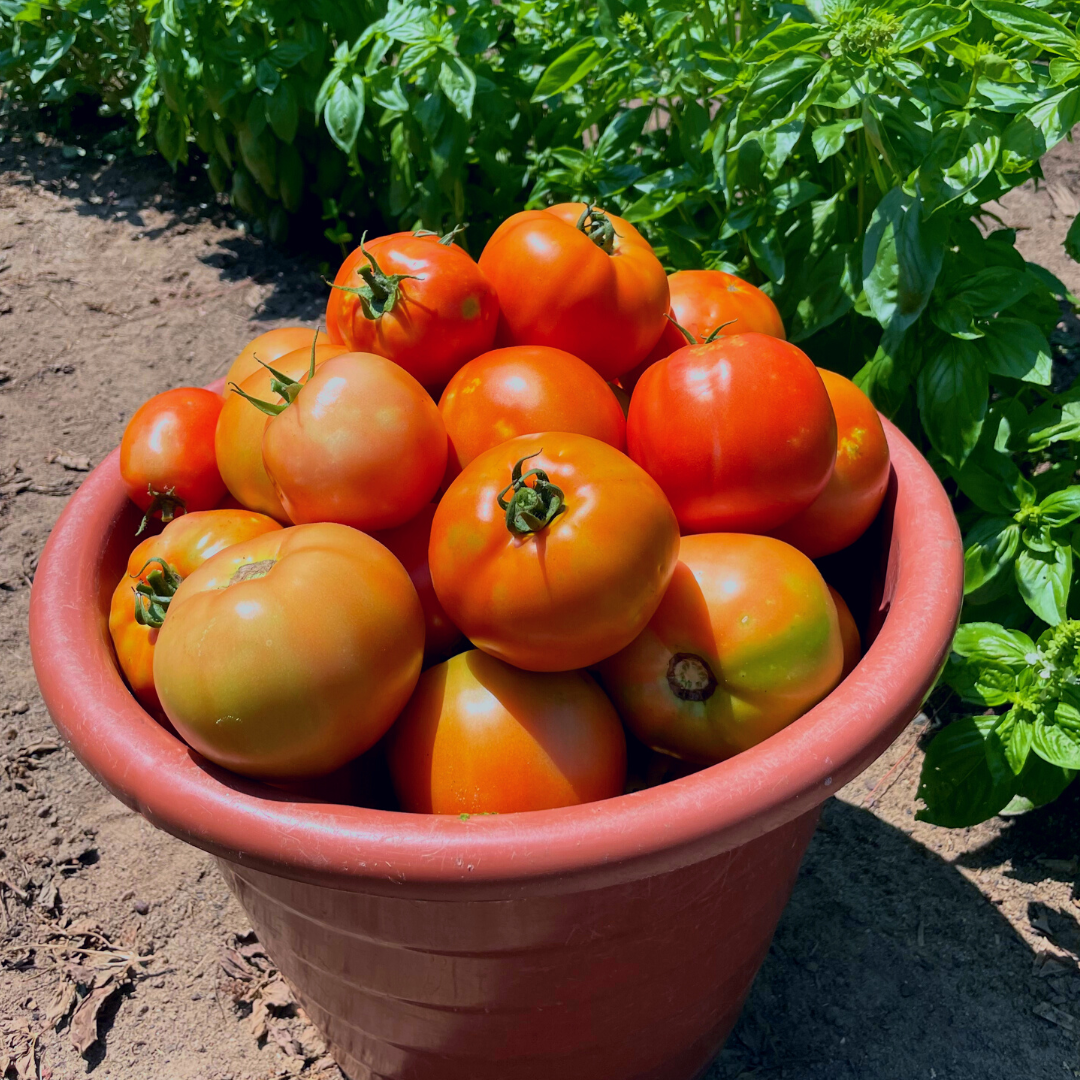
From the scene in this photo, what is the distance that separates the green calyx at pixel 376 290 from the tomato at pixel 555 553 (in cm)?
33

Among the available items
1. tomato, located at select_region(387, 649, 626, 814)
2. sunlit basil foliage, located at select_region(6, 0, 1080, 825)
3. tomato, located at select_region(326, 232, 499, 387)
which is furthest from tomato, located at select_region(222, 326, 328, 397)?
sunlit basil foliage, located at select_region(6, 0, 1080, 825)

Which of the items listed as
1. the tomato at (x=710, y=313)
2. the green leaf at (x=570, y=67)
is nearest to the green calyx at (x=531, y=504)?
the tomato at (x=710, y=313)

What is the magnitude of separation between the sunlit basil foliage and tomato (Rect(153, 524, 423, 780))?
123 cm

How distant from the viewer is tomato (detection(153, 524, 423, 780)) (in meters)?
1.11

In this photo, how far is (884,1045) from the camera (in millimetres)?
1905

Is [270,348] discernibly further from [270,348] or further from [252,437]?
[252,437]

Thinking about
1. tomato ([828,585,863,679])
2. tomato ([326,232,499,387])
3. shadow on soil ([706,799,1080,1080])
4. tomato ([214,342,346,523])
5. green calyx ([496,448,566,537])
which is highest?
tomato ([326,232,499,387])

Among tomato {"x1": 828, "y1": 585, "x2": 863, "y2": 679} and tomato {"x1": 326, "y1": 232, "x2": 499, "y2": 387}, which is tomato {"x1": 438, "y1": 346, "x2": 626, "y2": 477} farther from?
tomato {"x1": 828, "y1": 585, "x2": 863, "y2": 679}

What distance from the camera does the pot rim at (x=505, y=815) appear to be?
3.47 ft

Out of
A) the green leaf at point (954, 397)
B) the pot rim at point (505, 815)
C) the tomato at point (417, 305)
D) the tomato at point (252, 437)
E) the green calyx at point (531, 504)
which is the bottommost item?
the green leaf at point (954, 397)

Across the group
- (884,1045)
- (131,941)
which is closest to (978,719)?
(884,1045)

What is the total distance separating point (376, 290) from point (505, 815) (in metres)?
0.74

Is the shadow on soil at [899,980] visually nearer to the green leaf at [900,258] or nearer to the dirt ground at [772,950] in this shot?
the dirt ground at [772,950]

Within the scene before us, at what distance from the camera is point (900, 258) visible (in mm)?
1923
